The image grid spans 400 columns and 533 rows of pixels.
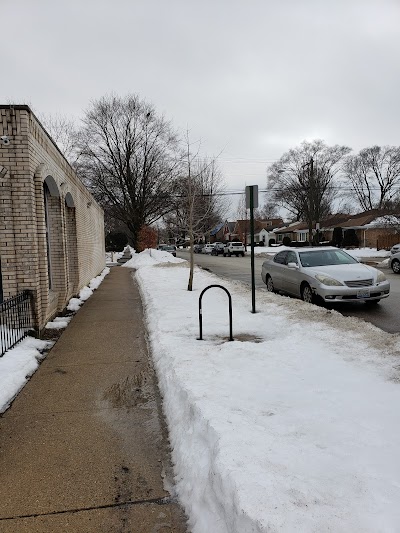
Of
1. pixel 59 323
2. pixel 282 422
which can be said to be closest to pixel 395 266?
pixel 59 323

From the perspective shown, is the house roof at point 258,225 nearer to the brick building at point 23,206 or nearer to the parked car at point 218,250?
the parked car at point 218,250

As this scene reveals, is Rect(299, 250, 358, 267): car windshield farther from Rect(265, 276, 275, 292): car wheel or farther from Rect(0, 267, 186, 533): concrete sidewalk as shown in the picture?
Rect(0, 267, 186, 533): concrete sidewalk

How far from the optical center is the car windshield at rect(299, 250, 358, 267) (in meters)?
10.2

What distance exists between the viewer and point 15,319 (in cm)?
652

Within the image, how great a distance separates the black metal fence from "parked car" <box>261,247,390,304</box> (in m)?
5.93

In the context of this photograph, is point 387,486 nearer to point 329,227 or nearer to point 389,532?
point 389,532

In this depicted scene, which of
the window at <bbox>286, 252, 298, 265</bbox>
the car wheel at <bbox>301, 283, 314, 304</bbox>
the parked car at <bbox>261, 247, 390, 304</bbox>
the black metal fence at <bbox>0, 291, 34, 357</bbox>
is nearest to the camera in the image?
the black metal fence at <bbox>0, 291, 34, 357</bbox>

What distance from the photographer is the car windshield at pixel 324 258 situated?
10.2m

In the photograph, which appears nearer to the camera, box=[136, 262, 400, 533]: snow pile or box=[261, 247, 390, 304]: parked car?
box=[136, 262, 400, 533]: snow pile

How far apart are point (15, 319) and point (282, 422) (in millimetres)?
4720

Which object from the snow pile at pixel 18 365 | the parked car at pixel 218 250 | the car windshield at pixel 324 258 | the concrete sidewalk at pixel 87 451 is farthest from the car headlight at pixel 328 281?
the parked car at pixel 218 250

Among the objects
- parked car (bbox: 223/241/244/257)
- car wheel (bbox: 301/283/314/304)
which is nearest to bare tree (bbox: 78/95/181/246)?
parked car (bbox: 223/241/244/257)

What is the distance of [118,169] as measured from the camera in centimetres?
4422

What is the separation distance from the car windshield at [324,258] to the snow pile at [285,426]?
11.4 ft
